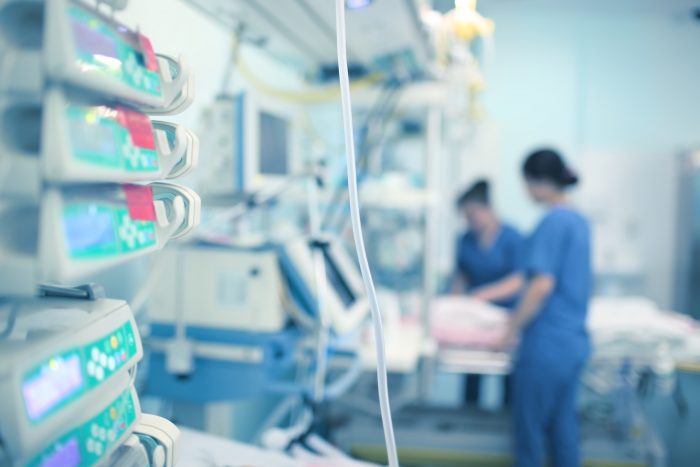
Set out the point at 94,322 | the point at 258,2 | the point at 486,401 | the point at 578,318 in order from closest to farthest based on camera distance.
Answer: the point at 94,322 < the point at 258,2 < the point at 578,318 < the point at 486,401

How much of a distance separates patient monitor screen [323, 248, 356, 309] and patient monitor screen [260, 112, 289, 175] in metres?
0.33

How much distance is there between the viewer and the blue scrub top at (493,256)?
3.04 m

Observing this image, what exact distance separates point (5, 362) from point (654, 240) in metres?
4.40

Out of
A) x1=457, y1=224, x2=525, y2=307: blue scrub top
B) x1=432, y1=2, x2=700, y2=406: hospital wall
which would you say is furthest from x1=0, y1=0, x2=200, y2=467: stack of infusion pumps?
x1=432, y1=2, x2=700, y2=406: hospital wall

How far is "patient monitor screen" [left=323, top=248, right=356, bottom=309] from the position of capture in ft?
5.53

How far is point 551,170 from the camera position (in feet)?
7.13

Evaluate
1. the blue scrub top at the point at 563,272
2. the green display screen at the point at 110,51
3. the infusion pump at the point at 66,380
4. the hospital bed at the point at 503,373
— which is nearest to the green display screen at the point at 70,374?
the infusion pump at the point at 66,380

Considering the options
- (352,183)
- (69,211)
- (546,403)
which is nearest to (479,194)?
(546,403)

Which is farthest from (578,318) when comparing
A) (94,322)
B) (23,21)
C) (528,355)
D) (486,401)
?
(23,21)

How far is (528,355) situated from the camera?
86.1 inches

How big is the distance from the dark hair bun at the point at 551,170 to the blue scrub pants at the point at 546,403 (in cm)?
64

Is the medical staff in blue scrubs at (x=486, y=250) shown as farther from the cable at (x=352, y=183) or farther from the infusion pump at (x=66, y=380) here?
the infusion pump at (x=66, y=380)

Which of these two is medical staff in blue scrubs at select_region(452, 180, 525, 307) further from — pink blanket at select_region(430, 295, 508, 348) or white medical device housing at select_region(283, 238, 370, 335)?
white medical device housing at select_region(283, 238, 370, 335)

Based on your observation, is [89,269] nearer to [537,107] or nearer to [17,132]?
[17,132]
